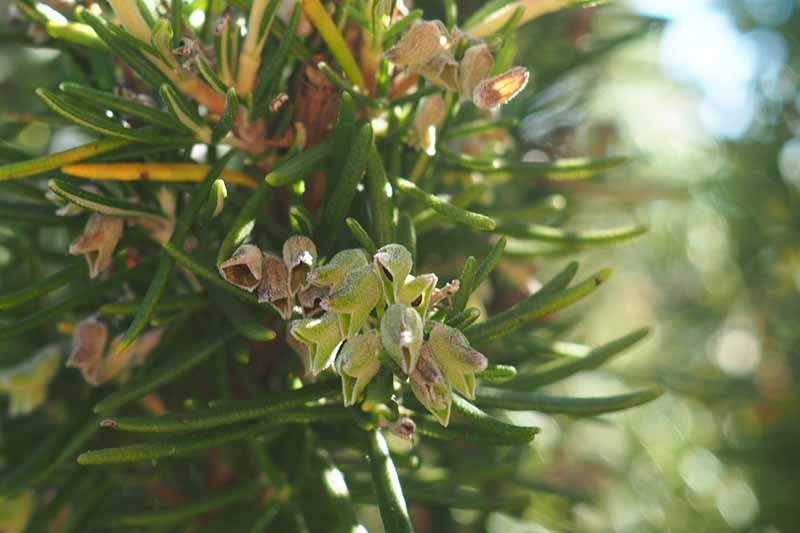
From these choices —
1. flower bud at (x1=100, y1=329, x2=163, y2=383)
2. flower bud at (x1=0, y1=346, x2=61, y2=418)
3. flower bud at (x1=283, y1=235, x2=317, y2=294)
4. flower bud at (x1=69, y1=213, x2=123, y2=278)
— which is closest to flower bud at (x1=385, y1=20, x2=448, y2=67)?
flower bud at (x1=283, y1=235, x2=317, y2=294)

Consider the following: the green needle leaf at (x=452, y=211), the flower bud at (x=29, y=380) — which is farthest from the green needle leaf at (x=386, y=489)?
the flower bud at (x=29, y=380)

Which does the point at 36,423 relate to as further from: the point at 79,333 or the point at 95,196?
the point at 95,196

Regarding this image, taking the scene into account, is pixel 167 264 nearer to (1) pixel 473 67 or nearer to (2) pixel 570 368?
(1) pixel 473 67

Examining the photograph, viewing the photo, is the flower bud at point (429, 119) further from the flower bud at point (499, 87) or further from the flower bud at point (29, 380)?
the flower bud at point (29, 380)

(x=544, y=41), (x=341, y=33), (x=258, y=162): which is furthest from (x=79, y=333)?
(x=544, y=41)

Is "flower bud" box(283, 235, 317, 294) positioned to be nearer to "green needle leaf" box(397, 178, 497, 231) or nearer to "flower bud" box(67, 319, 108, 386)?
"green needle leaf" box(397, 178, 497, 231)

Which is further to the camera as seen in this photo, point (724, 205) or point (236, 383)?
point (724, 205)
